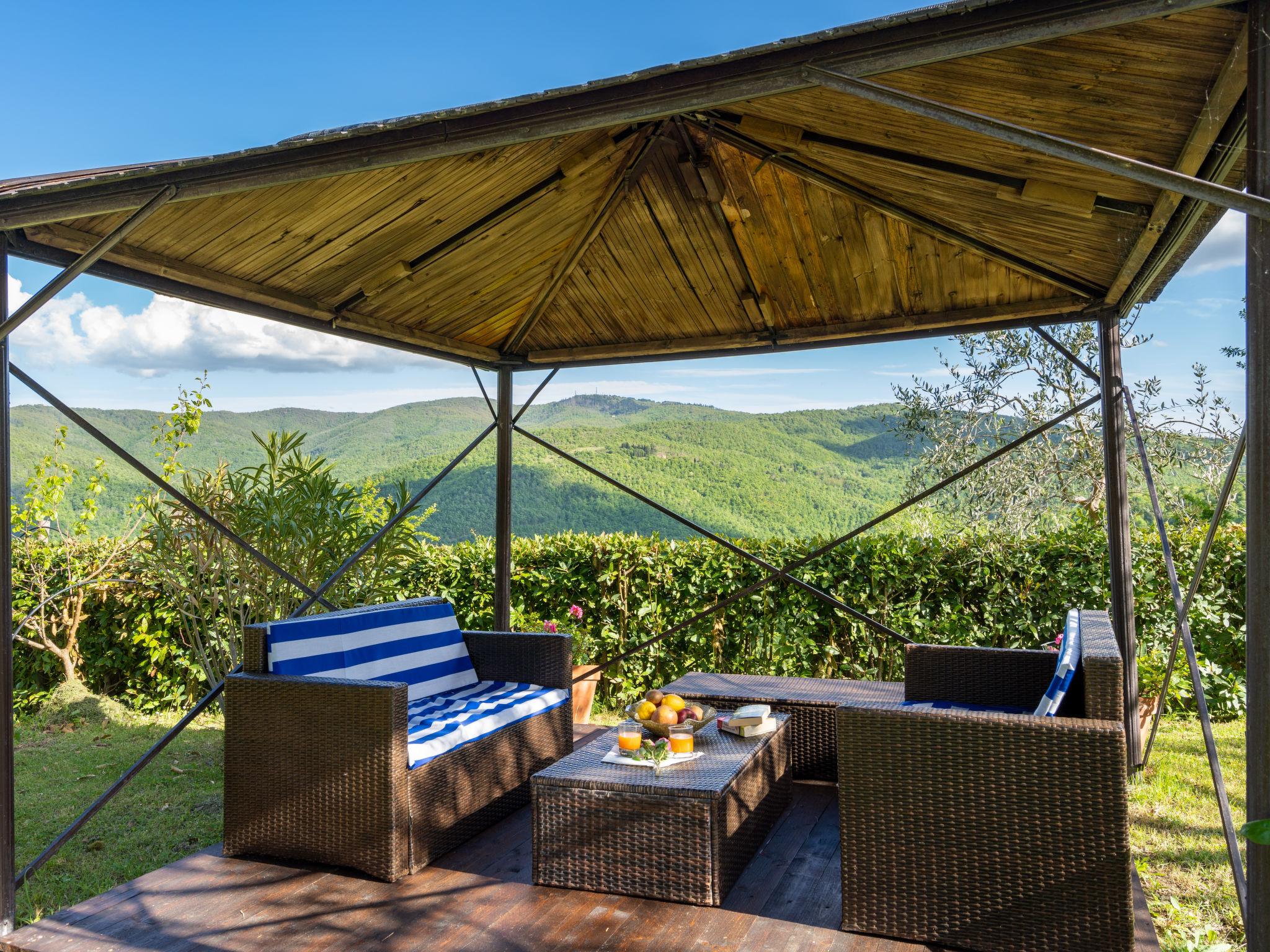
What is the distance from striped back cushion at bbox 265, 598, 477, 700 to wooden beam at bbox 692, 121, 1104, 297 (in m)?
2.36

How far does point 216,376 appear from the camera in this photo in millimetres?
22797

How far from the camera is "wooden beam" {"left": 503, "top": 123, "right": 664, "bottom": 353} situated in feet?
11.8

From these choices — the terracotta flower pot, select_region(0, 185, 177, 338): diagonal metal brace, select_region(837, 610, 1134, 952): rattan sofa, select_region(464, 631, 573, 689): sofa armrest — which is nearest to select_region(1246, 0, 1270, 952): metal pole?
select_region(837, 610, 1134, 952): rattan sofa

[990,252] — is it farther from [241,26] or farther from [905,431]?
[241,26]

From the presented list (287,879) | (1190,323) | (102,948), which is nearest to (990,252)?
(287,879)

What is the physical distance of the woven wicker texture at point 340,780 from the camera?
3002 millimetres

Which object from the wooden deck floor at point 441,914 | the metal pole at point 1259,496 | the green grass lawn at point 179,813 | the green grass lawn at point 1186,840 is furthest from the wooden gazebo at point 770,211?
the green grass lawn at point 179,813

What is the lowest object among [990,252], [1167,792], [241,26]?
[1167,792]

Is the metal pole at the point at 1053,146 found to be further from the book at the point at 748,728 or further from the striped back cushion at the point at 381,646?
the striped back cushion at the point at 381,646

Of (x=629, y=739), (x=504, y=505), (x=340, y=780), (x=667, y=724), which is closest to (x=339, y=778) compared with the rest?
(x=340, y=780)

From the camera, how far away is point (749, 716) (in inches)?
133

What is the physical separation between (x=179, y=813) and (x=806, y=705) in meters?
2.92

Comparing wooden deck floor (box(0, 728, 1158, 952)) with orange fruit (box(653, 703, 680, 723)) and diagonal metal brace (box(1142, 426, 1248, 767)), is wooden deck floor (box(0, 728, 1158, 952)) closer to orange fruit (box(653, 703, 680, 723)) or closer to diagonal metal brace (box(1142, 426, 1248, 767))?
orange fruit (box(653, 703, 680, 723))

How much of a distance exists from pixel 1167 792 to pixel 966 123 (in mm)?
3522
